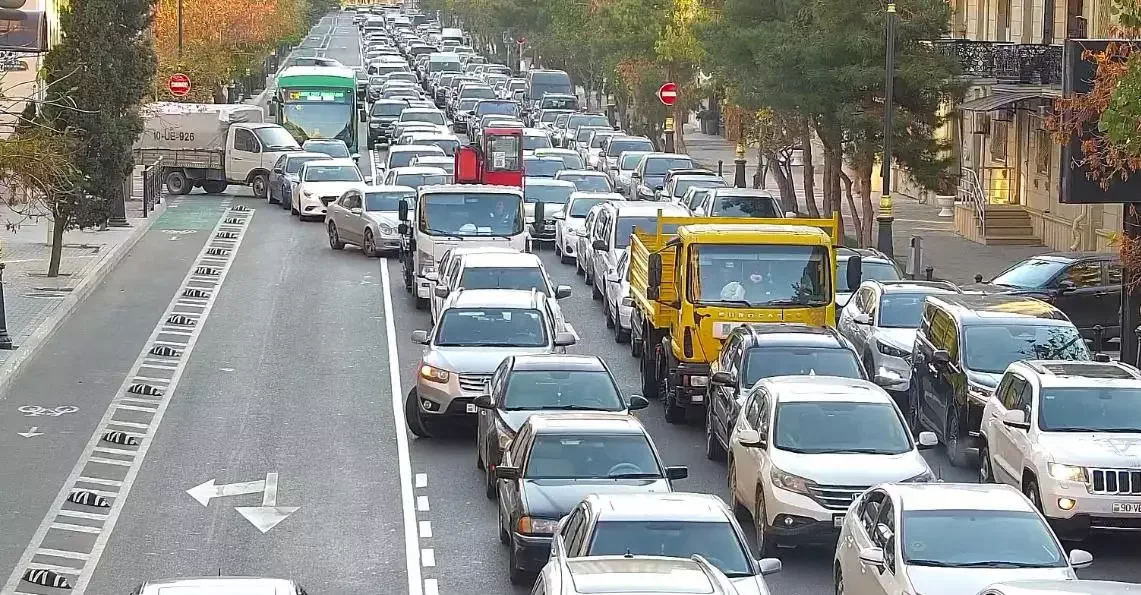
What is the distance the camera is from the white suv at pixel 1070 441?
17.7m

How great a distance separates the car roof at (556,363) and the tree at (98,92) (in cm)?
1747

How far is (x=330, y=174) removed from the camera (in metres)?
48.7

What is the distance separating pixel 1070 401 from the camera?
19000 millimetres

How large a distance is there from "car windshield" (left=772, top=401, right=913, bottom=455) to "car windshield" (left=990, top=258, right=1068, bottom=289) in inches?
517

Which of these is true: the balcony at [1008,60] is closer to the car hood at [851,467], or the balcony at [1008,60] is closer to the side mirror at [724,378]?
the side mirror at [724,378]

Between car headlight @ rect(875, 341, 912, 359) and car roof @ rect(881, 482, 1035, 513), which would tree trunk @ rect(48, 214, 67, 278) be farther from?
car roof @ rect(881, 482, 1035, 513)

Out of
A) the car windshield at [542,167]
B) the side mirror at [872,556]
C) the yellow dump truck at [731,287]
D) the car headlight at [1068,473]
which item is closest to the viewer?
the side mirror at [872,556]

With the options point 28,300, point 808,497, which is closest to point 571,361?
point 808,497

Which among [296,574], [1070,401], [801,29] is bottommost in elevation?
[296,574]

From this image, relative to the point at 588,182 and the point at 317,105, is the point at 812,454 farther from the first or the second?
the point at 317,105

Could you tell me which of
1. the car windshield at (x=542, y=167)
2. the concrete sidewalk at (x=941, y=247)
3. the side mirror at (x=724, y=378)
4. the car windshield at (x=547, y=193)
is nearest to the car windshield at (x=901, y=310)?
the side mirror at (x=724, y=378)

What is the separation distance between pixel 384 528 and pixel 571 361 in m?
3.15

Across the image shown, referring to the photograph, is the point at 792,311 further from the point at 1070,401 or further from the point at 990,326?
the point at 1070,401

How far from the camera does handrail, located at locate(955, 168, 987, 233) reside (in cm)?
4634
